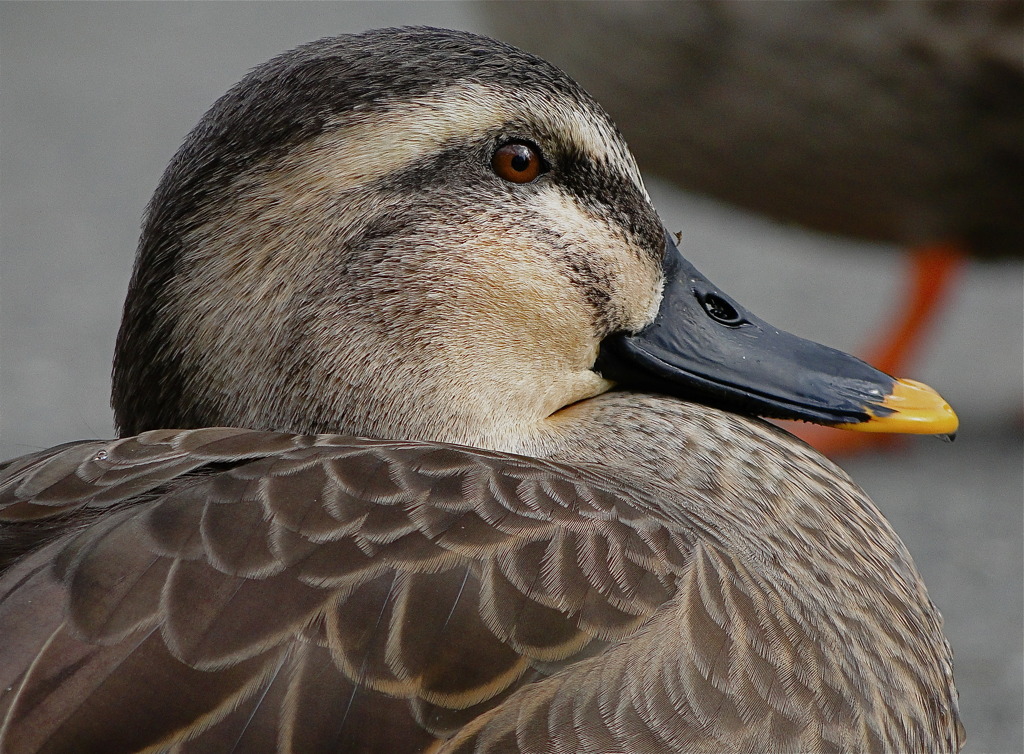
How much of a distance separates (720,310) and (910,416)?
289 mm

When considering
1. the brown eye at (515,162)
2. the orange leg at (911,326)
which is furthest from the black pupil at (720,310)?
the orange leg at (911,326)

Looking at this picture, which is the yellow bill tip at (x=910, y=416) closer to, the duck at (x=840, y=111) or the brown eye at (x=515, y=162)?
the brown eye at (x=515, y=162)

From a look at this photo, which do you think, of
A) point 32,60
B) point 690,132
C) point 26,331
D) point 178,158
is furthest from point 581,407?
point 32,60

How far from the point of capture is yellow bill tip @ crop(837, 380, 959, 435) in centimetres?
155

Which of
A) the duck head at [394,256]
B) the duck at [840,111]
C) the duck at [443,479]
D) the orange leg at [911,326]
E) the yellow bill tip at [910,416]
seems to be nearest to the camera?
the duck at [443,479]

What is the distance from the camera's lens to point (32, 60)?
17.6 ft

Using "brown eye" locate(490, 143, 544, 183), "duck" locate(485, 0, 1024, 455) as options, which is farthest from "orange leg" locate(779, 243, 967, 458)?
"brown eye" locate(490, 143, 544, 183)

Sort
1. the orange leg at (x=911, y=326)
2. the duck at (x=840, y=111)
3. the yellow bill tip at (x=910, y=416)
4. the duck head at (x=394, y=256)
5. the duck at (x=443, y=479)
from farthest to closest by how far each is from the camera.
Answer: the orange leg at (x=911, y=326) < the duck at (x=840, y=111) < the yellow bill tip at (x=910, y=416) < the duck head at (x=394, y=256) < the duck at (x=443, y=479)

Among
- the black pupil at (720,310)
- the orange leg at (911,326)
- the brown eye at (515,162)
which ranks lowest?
the orange leg at (911,326)

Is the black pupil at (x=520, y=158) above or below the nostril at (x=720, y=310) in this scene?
above

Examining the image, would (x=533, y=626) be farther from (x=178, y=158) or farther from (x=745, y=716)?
(x=178, y=158)

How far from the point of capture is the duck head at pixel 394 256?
142 centimetres

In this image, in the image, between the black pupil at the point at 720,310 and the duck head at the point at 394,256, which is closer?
the duck head at the point at 394,256

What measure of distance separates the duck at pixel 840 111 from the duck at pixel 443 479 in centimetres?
157
